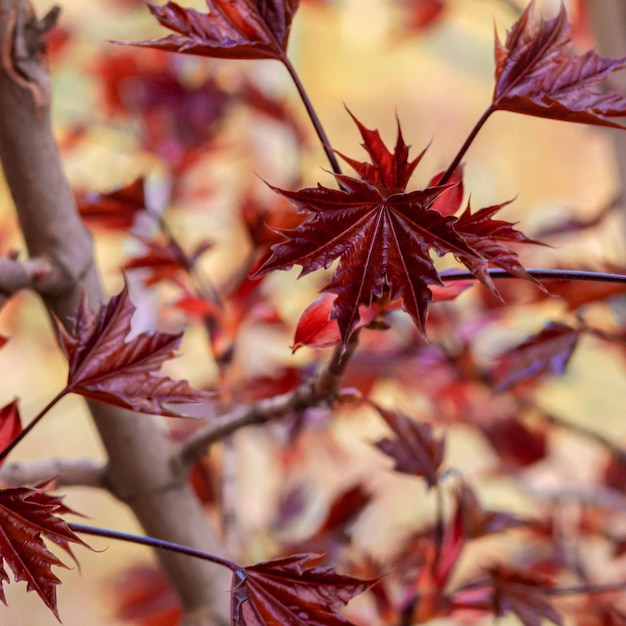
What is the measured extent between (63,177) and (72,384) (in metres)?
0.16

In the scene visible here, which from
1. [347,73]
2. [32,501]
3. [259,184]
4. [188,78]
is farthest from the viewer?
[347,73]

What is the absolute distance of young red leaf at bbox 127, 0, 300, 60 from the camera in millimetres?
327

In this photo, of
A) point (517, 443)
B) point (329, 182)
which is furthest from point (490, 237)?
point (329, 182)

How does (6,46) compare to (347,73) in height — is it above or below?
below

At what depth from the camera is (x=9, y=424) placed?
0.38 meters

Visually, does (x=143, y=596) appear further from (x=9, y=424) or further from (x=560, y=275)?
(x=560, y=275)

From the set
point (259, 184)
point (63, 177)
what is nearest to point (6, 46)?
point (63, 177)

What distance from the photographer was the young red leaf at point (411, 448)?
1.48 ft

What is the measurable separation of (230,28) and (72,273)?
186 millimetres

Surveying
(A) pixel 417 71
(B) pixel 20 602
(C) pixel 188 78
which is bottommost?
(B) pixel 20 602

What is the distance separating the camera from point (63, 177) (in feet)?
1.47

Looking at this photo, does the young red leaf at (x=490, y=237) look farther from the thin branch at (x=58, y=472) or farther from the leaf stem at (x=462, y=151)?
the thin branch at (x=58, y=472)

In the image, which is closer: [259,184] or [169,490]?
[169,490]

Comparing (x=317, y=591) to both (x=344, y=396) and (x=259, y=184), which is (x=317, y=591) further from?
(x=259, y=184)
